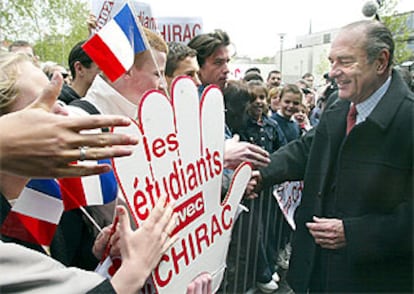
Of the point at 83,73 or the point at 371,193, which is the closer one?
the point at 371,193

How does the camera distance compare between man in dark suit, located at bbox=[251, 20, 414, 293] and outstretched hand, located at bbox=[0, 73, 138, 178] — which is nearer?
outstretched hand, located at bbox=[0, 73, 138, 178]

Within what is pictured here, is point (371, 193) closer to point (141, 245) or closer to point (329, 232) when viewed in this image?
point (329, 232)

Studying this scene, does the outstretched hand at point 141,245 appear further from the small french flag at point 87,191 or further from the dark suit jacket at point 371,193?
the dark suit jacket at point 371,193

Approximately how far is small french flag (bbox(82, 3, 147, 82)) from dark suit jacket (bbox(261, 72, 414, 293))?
0.93 m

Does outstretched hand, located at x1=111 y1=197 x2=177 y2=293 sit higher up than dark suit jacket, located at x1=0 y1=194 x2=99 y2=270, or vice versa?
outstretched hand, located at x1=111 y1=197 x2=177 y2=293

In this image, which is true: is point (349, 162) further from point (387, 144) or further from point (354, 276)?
point (354, 276)

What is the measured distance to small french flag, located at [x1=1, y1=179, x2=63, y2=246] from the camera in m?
0.95

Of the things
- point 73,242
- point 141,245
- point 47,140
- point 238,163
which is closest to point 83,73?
point 238,163

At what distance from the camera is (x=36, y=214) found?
0.99m

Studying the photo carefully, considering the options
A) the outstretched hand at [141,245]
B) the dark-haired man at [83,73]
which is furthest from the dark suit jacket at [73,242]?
the dark-haired man at [83,73]

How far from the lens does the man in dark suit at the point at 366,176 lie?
1.54 metres

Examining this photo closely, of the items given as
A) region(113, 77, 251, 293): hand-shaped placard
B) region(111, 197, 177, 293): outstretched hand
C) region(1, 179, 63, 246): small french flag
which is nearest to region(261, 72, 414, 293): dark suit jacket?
region(113, 77, 251, 293): hand-shaped placard

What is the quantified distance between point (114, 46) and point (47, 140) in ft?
1.95

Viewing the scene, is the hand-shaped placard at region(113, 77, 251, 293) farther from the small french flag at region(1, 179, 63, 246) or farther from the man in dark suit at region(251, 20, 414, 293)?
the man in dark suit at region(251, 20, 414, 293)
